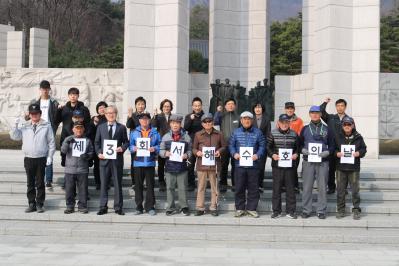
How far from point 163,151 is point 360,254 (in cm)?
339

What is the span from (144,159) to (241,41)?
13324mm

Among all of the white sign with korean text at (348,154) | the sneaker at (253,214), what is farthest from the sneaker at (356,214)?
the sneaker at (253,214)

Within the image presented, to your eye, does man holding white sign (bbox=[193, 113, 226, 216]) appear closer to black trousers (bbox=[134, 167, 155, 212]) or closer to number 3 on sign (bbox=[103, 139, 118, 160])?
black trousers (bbox=[134, 167, 155, 212])

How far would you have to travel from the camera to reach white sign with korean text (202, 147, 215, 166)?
810cm

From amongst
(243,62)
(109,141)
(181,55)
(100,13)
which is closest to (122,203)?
(109,141)

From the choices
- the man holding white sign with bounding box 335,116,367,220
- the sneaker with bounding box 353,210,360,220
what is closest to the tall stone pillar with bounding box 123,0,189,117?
the man holding white sign with bounding box 335,116,367,220

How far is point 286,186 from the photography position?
318 inches

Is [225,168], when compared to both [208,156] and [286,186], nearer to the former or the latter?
[208,156]

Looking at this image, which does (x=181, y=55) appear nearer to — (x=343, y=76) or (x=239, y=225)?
(x=343, y=76)

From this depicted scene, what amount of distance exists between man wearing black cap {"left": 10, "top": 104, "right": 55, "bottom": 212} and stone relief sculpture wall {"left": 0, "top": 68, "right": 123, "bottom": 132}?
12855mm

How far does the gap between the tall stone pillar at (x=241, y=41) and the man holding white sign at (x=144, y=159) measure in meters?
12.1

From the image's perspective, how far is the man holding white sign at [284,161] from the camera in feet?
26.3

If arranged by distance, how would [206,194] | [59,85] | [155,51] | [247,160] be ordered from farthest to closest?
[59,85] < [155,51] < [206,194] < [247,160]

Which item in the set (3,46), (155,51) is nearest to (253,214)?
(155,51)
